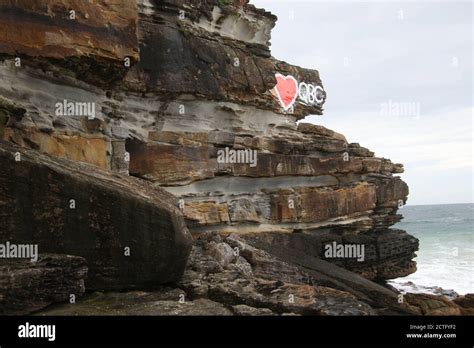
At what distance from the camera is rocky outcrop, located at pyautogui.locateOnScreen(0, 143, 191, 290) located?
847cm

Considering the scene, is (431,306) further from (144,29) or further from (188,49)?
(144,29)

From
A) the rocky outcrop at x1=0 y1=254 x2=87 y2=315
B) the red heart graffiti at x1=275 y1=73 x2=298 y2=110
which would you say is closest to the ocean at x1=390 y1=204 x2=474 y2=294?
the red heart graffiti at x1=275 y1=73 x2=298 y2=110

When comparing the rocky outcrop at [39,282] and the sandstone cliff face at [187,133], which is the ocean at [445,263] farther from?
the rocky outcrop at [39,282]

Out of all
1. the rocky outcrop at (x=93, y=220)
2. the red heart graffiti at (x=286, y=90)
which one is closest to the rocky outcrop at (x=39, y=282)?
the rocky outcrop at (x=93, y=220)

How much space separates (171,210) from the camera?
9.85m

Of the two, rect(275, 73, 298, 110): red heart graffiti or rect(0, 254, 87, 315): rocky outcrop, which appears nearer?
rect(0, 254, 87, 315): rocky outcrop

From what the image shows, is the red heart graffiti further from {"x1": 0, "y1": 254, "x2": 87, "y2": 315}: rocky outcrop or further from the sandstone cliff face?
{"x1": 0, "y1": 254, "x2": 87, "y2": 315}: rocky outcrop

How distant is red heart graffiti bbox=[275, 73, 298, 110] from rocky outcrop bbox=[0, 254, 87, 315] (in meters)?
15.9

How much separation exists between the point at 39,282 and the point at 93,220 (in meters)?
1.56

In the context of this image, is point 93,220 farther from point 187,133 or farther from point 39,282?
point 187,133

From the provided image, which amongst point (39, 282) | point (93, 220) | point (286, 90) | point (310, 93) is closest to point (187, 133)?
point (286, 90)

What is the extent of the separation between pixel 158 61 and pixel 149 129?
2512 mm
